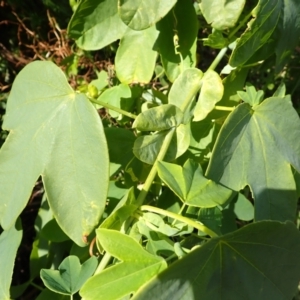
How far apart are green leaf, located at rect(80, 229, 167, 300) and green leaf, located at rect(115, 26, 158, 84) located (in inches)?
16.6

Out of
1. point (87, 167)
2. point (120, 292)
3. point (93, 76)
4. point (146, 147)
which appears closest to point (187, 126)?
point (146, 147)

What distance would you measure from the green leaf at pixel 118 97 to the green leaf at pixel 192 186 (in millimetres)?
278

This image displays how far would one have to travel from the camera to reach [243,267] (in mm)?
773

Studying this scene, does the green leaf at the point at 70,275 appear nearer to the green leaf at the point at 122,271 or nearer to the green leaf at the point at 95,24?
the green leaf at the point at 122,271

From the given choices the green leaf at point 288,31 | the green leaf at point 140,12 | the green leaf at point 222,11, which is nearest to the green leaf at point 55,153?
the green leaf at point 140,12

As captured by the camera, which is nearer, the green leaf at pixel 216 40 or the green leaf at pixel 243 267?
the green leaf at pixel 243 267

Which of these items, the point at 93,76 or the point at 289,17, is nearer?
the point at 289,17

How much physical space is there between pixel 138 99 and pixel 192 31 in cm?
20

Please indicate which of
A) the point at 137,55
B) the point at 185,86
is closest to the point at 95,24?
the point at 137,55

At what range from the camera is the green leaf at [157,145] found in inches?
34.1

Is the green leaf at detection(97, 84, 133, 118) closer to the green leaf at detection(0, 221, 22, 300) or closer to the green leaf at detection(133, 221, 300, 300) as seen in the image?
the green leaf at detection(0, 221, 22, 300)

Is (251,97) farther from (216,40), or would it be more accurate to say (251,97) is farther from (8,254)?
(8,254)

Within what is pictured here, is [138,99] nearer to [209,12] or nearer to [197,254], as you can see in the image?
[209,12]

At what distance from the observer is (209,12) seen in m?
0.86
